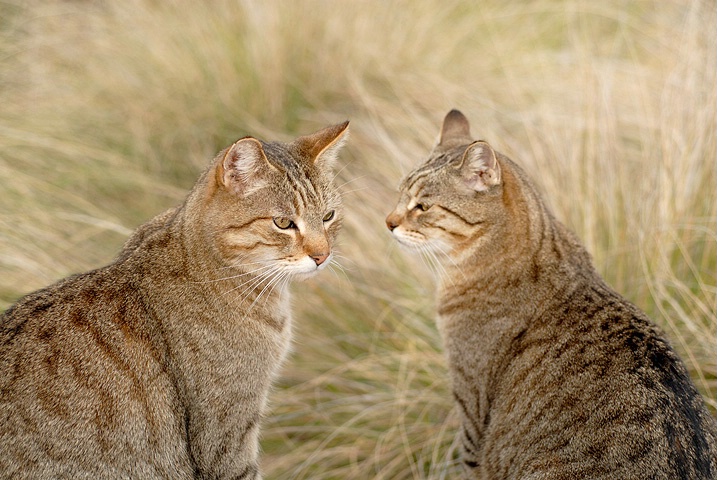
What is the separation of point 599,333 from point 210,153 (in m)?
3.75

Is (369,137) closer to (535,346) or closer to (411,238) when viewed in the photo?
(411,238)

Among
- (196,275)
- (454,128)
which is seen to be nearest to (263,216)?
(196,275)

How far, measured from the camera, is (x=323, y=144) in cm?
333

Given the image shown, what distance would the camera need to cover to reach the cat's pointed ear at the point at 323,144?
3326mm

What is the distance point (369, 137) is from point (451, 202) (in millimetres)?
2423

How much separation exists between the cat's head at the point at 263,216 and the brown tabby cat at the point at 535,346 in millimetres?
591

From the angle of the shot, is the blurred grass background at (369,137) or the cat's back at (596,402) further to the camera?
the blurred grass background at (369,137)

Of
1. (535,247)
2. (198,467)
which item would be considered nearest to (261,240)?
(198,467)

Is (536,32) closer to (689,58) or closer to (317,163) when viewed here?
(689,58)

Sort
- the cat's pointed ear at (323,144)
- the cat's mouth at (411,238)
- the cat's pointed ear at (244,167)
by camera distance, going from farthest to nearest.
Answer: the cat's mouth at (411,238)
the cat's pointed ear at (323,144)
the cat's pointed ear at (244,167)

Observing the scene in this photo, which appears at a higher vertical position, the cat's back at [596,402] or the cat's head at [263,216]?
the cat's head at [263,216]

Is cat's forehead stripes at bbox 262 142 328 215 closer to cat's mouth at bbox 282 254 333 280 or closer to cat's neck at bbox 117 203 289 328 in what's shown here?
cat's mouth at bbox 282 254 333 280

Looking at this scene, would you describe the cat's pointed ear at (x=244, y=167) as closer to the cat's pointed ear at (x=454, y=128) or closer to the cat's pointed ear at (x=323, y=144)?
the cat's pointed ear at (x=323, y=144)

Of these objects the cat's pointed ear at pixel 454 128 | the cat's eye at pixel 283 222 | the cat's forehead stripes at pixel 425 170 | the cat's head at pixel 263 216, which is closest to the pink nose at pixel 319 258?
the cat's head at pixel 263 216
